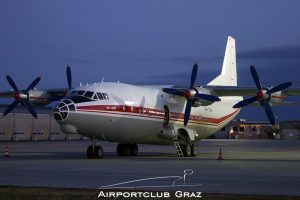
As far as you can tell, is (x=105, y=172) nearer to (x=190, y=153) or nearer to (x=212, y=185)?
(x=212, y=185)

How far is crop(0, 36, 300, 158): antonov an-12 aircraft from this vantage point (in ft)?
99.2

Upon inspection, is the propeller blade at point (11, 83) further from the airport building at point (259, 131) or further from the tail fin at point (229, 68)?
the airport building at point (259, 131)

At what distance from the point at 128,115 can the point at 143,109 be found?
1513 mm

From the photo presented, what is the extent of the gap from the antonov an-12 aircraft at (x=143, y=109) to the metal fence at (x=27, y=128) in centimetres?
3810

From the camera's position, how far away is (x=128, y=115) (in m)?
32.1

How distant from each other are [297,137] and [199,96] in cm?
7831

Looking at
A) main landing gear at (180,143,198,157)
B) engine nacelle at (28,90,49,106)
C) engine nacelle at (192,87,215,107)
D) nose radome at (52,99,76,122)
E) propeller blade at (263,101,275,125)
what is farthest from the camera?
engine nacelle at (28,90,49,106)

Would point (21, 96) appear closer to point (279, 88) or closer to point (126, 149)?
point (126, 149)

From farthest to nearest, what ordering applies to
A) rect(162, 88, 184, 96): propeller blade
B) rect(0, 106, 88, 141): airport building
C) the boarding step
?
rect(0, 106, 88, 141): airport building
the boarding step
rect(162, 88, 184, 96): propeller blade

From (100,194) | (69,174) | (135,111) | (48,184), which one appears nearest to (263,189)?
(100,194)

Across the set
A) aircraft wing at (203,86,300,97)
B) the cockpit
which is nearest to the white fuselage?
the cockpit

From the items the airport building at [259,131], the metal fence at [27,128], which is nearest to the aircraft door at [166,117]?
the metal fence at [27,128]

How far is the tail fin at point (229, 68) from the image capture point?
143 feet

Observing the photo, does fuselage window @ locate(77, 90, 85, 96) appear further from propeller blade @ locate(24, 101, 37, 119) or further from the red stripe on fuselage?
propeller blade @ locate(24, 101, 37, 119)
